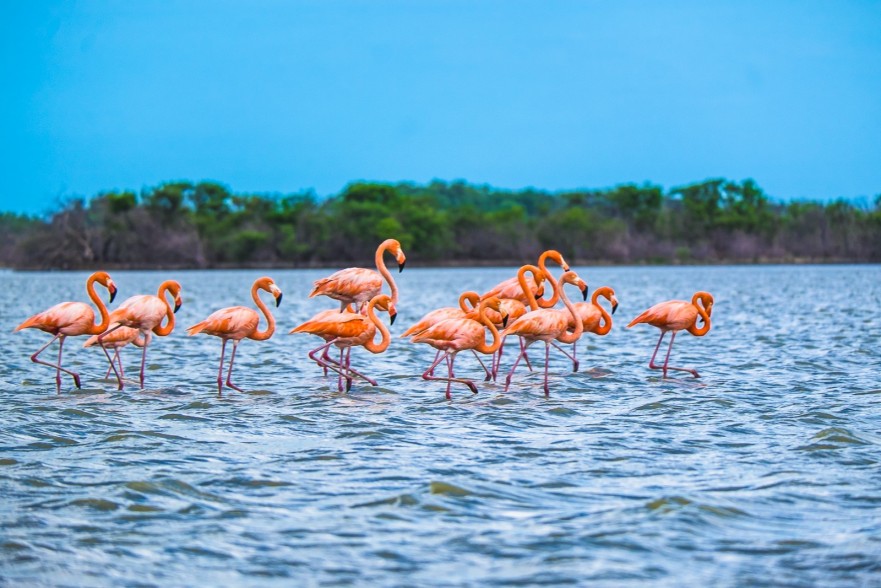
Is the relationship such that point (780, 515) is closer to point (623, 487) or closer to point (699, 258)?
point (623, 487)

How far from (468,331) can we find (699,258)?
94344mm

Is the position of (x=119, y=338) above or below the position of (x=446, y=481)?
above

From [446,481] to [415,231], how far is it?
8820 centimetres

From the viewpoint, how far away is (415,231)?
94812 mm

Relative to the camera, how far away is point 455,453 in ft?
25.6

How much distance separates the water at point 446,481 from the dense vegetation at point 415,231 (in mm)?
80896

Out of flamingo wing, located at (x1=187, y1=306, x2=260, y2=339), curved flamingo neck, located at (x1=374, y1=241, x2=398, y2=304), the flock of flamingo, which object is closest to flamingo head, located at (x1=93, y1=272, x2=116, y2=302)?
the flock of flamingo

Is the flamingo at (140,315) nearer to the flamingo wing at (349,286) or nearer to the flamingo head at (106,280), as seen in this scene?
the flamingo head at (106,280)

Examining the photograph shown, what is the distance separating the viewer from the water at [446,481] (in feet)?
17.5

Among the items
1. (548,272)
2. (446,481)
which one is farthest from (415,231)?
(446,481)

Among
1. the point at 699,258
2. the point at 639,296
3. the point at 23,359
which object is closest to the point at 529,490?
the point at 23,359

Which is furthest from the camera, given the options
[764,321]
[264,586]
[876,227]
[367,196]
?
[367,196]

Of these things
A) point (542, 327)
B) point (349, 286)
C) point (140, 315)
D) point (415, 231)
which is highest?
point (415, 231)

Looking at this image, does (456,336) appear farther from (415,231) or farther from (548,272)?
(415,231)
